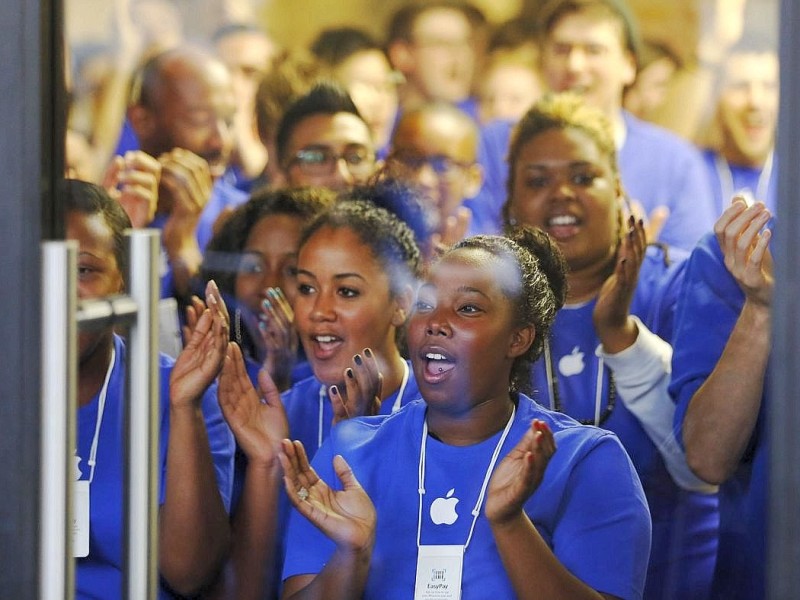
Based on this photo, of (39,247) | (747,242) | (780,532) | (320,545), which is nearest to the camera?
(780,532)

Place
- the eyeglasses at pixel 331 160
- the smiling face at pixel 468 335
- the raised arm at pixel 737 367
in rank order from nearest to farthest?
the raised arm at pixel 737 367, the smiling face at pixel 468 335, the eyeglasses at pixel 331 160

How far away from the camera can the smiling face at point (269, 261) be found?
2340mm

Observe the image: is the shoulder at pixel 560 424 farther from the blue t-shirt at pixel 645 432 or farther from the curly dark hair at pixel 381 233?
the curly dark hair at pixel 381 233

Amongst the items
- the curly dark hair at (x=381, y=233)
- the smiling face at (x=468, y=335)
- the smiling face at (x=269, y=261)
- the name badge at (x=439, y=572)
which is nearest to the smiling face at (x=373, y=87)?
the curly dark hair at (x=381, y=233)

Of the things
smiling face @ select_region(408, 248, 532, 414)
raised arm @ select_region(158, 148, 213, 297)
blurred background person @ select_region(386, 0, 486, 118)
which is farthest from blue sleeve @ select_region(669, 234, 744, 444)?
raised arm @ select_region(158, 148, 213, 297)

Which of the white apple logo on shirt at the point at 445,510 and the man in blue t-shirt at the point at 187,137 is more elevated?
the man in blue t-shirt at the point at 187,137

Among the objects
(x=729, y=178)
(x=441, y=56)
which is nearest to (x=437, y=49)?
(x=441, y=56)

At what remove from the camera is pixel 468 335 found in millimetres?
2150

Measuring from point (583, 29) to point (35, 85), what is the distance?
111 centimetres

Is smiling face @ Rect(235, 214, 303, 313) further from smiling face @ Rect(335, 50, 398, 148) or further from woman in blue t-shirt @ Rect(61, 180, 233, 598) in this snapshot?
smiling face @ Rect(335, 50, 398, 148)

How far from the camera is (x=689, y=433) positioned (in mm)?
2146

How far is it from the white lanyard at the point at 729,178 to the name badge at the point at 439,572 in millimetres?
810

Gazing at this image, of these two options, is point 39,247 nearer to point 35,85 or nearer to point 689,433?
point 35,85

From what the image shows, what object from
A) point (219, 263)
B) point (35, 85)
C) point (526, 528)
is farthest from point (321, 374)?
point (35, 85)
